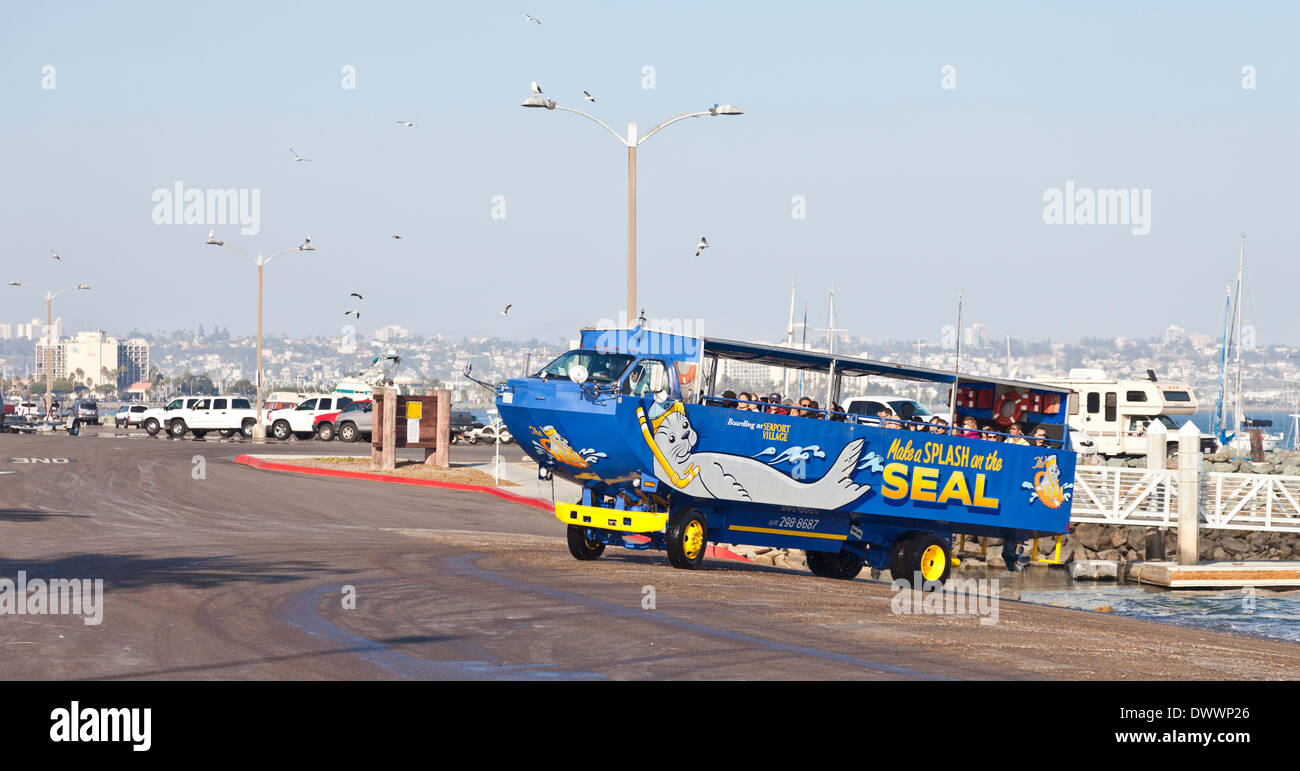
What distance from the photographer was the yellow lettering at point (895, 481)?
2108cm

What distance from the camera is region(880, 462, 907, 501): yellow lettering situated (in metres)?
21.1

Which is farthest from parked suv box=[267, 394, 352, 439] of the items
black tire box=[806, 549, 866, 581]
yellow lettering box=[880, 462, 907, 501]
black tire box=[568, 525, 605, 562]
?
yellow lettering box=[880, 462, 907, 501]

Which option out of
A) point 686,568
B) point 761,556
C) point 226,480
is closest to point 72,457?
point 226,480

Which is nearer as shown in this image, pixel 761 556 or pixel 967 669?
pixel 967 669

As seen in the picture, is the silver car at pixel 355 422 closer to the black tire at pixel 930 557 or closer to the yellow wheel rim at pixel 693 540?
the black tire at pixel 930 557

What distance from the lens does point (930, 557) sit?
22156mm

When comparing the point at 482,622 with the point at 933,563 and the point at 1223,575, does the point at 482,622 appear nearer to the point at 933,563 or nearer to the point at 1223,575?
the point at 933,563

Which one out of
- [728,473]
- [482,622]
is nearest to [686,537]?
[728,473]

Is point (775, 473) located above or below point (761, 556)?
above

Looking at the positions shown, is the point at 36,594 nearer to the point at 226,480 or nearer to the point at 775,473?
the point at 775,473

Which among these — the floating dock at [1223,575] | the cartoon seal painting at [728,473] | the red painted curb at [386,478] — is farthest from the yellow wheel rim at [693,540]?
the floating dock at [1223,575]
